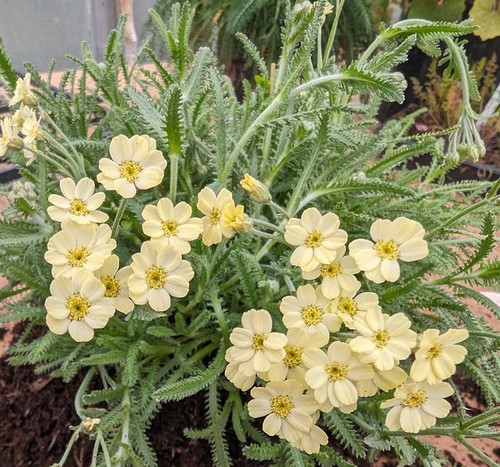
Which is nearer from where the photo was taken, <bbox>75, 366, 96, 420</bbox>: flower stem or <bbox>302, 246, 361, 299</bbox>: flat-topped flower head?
<bbox>302, 246, 361, 299</bbox>: flat-topped flower head

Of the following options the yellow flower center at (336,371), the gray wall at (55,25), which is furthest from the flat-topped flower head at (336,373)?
the gray wall at (55,25)

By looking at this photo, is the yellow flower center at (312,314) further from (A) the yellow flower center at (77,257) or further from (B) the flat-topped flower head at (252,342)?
(A) the yellow flower center at (77,257)

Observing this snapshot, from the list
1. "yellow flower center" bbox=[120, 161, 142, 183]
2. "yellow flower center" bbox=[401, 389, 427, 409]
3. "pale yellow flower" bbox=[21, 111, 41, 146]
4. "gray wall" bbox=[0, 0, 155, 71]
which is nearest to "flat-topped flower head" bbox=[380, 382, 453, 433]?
"yellow flower center" bbox=[401, 389, 427, 409]

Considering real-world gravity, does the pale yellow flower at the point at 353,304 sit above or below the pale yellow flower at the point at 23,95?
below

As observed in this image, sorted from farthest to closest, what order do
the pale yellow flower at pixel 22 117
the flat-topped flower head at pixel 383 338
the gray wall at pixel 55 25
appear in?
1. the gray wall at pixel 55 25
2. the pale yellow flower at pixel 22 117
3. the flat-topped flower head at pixel 383 338

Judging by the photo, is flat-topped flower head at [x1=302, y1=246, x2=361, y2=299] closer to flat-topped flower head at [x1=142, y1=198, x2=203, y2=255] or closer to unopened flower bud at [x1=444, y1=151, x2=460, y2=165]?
flat-topped flower head at [x1=142, y1=198, x2=203, y2=255]

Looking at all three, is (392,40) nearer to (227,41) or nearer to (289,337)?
(289,337)

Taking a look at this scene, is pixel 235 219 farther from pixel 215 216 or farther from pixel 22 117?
pixel 22 117

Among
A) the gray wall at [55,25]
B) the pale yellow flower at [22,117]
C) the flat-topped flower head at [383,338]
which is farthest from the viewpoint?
the gray wall at [55,25]
